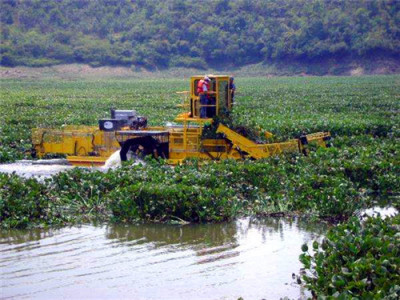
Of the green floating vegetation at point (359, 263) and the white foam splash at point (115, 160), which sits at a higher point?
the green floating vegetation at point (359, 263)

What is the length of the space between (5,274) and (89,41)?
79.8m

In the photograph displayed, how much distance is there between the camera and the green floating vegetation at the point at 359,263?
7922 mm

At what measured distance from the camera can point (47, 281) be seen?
31.2ft

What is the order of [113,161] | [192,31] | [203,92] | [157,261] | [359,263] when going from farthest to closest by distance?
1. [192,31]
2. [113,161]
3. [203,92]
4. [157,261]
5. [359,263]

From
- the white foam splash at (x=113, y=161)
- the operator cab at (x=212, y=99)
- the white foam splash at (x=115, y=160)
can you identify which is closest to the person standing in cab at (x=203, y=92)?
the operator cab at (x=212, y=99)

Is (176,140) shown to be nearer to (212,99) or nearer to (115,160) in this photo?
(212,99)

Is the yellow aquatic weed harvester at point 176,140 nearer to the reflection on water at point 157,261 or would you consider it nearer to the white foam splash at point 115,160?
the white foam splash at point 115,160

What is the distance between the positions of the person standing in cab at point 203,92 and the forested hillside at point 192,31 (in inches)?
2612

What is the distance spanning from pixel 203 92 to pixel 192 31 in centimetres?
7418

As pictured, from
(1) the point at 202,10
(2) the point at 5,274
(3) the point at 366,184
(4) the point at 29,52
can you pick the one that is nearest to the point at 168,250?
(2) the point at 5,274

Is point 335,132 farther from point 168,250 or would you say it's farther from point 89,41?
point 89,41

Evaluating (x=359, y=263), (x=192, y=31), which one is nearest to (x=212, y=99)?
(x=359, y=263)

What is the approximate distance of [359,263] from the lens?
26.9 feet

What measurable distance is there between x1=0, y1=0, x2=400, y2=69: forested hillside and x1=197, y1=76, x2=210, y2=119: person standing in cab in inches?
2612
